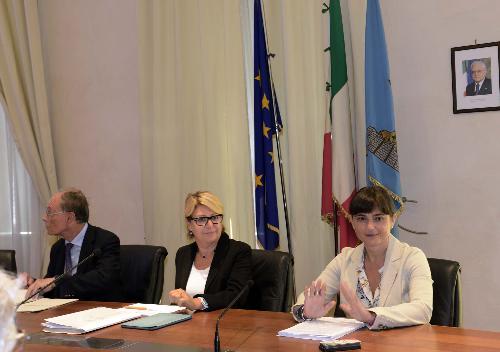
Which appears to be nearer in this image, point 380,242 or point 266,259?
point 380,242

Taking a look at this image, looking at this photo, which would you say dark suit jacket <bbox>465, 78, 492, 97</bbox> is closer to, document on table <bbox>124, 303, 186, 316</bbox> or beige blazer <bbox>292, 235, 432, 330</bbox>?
beige blazer <bbox>292, 235, 432, 330</bbox>

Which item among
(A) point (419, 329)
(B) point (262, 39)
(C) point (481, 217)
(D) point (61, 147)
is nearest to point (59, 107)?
(D) point (61, 147)

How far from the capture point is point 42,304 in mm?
3539

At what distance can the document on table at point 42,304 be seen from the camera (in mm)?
3430

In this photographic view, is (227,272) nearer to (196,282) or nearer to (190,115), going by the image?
(196,282)

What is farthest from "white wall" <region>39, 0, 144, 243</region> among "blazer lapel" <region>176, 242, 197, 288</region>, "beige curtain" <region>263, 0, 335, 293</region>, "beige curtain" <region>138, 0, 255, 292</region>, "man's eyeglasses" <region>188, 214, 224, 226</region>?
"man's eyeglasses" <region>188, 214, 224, 226</region>

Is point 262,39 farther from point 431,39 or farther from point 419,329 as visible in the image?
point 419,329

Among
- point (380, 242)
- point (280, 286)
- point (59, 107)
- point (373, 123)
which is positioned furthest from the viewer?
point (59, 107)

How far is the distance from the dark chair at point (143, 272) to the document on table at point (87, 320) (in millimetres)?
540

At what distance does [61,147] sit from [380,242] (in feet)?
13.0

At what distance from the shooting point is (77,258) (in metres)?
4.06

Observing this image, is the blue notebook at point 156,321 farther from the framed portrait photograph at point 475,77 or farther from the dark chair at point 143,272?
the framed portrait photograph at point 475,77

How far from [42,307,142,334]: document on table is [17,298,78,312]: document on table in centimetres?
29

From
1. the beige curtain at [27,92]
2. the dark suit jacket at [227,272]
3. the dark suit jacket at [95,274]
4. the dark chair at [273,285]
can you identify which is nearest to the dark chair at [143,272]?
the dark suit jacket at [95,274]
